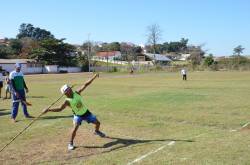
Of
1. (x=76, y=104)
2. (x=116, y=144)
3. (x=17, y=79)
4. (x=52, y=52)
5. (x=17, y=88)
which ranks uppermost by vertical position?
(x=52, y=52)

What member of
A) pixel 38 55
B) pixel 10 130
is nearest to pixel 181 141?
pixel 10 130

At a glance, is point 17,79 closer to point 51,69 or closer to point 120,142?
point 120,142

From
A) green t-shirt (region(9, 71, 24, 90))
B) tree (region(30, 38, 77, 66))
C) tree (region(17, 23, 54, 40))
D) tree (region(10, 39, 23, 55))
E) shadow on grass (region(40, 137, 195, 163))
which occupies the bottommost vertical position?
shadow on grass (region(40, 137, 195, 163))

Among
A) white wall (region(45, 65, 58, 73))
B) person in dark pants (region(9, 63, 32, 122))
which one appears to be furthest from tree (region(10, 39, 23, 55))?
person in dark pants (region(9, 63, 32, 122))

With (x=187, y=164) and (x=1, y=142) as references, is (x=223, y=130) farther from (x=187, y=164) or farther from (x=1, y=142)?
(x=1, y=142)

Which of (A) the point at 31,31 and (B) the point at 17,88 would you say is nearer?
(B) the point at 17,88

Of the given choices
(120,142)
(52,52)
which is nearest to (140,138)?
(120,142)

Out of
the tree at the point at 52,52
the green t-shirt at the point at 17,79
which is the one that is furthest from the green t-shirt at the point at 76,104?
the tree at the point at 52,52

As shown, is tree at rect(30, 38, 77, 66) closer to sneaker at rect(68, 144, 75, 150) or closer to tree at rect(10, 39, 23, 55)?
tree at rect(10, 39, 23, 55)

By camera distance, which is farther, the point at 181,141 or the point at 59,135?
the point at 59,135

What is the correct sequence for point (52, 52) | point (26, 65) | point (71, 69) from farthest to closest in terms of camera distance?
point (71, 69), point (52, 52), point (26, 65)

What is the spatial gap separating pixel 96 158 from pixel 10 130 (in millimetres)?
4742

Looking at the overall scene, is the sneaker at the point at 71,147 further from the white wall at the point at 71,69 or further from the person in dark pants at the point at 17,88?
the white wall at the point at 71,69

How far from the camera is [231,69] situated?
96812mm
